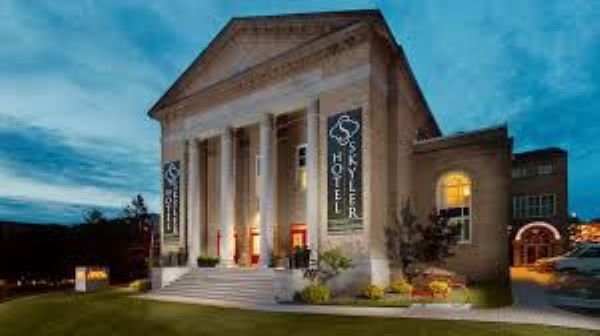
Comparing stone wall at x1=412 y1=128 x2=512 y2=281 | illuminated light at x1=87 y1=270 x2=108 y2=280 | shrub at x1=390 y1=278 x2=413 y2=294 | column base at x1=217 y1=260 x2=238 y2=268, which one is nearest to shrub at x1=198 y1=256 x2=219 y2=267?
column base at x1=217 y1=260 x2=238 y2=268

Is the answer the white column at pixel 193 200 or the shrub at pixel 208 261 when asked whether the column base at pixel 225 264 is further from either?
the white column at pixel 193 200

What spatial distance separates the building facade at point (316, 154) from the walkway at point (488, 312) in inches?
156

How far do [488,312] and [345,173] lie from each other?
29.0 feet

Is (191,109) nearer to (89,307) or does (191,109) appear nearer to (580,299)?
(89,307)

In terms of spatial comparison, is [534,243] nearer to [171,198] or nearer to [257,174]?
[257,174]

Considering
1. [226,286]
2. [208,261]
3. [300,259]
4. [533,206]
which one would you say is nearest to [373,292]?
[300,259]

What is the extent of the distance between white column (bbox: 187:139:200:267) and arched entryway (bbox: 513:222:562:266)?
2909 cm

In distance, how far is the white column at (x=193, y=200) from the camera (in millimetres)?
30683

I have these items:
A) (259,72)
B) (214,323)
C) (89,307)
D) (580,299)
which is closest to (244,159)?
(259,72)

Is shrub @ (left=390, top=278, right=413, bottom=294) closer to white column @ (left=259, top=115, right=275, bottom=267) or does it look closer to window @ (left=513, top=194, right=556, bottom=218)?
white column @ (left=259, top=115, right=275, bottom=267)

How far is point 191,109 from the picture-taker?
106 feet

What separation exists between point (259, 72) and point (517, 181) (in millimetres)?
30196

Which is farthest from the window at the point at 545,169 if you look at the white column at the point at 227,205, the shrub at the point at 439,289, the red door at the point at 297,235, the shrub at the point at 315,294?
the shrub at the point at 315,294

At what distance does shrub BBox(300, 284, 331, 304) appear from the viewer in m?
20.1
